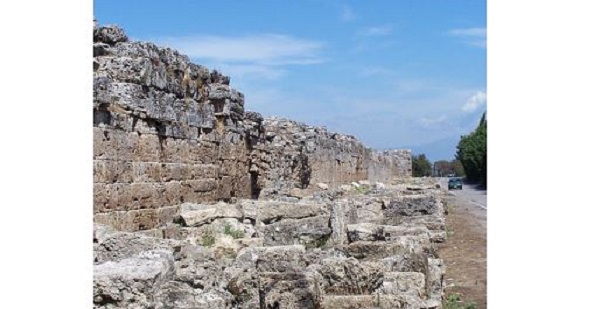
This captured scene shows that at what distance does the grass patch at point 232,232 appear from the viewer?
825 cm

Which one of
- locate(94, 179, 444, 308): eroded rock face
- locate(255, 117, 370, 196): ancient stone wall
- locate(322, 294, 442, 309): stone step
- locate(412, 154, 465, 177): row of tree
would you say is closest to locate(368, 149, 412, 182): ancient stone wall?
locate(255, 117, 370, 196): ancient stone wall

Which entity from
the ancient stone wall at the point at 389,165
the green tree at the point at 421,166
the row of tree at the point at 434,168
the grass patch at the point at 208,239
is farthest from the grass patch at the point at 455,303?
the green tree at the point at 421,166

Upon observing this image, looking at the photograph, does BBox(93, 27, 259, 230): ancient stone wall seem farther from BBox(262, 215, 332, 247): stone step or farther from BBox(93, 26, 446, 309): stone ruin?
BBox(262, 215, 332, 247): stone step

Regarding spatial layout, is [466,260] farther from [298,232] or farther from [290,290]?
[290,290]

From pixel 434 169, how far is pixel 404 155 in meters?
26.7

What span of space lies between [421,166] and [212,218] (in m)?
60.1

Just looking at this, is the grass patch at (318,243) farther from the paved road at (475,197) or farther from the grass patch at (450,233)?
the paved road at (475,197)

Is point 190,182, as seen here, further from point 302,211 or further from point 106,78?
point 106,78

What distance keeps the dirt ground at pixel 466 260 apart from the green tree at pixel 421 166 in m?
49.3

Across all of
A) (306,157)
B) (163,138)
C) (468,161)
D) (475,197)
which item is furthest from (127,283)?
(468,161)

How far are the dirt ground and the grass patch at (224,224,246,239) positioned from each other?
2.22 meters
